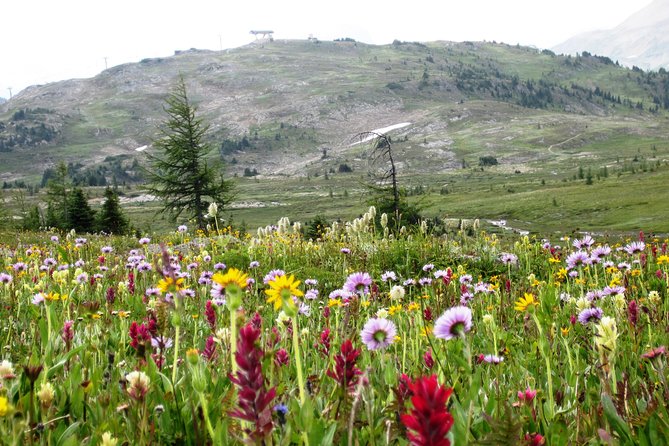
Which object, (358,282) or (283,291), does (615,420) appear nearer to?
A: (283,291)

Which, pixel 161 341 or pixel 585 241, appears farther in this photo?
pixel 585 241

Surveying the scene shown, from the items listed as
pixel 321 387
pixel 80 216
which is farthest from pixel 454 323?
pixel 80 216

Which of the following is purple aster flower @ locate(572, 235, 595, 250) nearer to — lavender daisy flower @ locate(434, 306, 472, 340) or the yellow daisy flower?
lavender daisy flower @ locate(434, 306, 472, 340)

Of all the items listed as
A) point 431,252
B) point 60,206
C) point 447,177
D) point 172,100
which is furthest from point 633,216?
point 447,177

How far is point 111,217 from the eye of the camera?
42.8 m

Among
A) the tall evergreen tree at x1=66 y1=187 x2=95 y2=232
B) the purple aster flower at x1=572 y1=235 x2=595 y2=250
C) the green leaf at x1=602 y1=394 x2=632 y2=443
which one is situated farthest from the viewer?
the tall evergreen tree at x1=66 y1=187 x2=95 y2=232

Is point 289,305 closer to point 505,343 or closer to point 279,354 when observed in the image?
point 279,354

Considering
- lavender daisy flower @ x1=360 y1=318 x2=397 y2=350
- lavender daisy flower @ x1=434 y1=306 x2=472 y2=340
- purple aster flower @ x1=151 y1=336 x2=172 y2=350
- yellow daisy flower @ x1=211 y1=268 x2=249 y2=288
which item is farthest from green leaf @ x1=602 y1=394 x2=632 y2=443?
purple aster flower @ x1=151 y1=336 x2=172 y2=350

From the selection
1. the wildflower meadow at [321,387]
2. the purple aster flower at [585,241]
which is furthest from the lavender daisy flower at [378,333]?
the purple aster flower at [585,241]

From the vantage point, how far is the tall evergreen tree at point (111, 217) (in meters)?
42.5

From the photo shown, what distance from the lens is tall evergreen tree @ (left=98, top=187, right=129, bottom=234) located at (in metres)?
42.5

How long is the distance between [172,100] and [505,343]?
4344 centimetres

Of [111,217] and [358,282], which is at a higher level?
[358,282]

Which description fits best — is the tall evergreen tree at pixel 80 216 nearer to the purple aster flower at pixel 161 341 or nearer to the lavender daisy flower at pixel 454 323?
the purple aster flower at pixel 161 341
